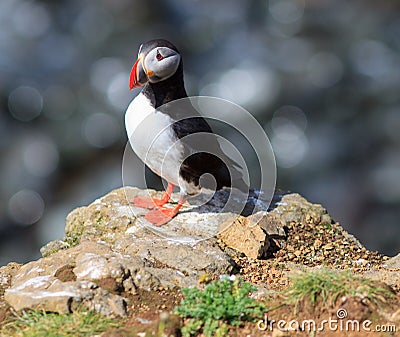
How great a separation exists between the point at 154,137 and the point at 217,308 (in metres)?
2.28

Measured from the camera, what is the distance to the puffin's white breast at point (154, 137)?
5613mm

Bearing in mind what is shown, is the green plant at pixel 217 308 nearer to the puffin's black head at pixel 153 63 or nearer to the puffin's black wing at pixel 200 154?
the puffin's black wing at pixel 200 154

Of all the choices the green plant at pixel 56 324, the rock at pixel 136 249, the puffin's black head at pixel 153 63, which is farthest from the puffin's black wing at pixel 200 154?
the green plant at pixel 56 324

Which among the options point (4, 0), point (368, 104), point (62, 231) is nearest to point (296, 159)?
point (368, 104)

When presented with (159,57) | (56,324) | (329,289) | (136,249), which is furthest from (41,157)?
(329,289)

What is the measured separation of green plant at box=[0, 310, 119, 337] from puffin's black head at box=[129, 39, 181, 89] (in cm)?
237

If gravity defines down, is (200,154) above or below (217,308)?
above

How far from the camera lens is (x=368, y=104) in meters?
12.4

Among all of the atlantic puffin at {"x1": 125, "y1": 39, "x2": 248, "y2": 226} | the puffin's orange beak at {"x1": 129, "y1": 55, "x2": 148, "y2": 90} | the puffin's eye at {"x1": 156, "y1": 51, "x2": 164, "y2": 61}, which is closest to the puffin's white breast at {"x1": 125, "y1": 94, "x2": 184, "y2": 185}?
the atlantic puffin at {"x1": 125, "y1": 39, "x2": 248, "y2": 226}

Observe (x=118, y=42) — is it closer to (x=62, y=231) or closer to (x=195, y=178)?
(x=62, y=231)

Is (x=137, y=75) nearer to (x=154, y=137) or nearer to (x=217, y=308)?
Result: (x=154, y=137)

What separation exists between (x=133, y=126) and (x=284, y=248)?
5.90 feet

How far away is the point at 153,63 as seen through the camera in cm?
559

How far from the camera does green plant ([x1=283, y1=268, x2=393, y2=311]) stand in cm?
380
